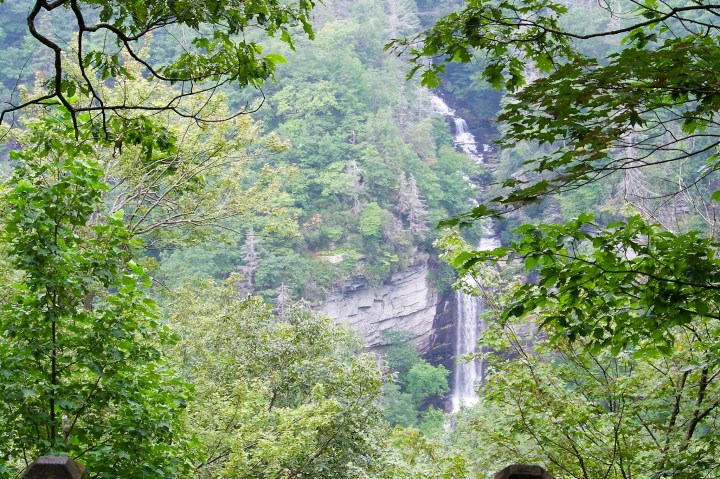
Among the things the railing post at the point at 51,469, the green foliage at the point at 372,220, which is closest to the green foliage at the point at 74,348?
the railing post at the point at 51,469

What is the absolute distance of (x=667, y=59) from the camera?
256 centimetres

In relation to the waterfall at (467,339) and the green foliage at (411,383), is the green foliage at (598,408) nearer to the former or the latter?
the green foliage at (411,383)

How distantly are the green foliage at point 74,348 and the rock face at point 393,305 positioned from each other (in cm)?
2685

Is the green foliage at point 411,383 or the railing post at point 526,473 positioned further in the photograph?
the green foliage at point 411,383

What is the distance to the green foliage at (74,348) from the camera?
11.0 feet

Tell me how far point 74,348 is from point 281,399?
7.04 m

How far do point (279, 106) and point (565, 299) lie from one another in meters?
33.9

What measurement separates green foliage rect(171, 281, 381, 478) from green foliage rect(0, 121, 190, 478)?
311 cm

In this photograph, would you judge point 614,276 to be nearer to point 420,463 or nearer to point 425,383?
point 420,463

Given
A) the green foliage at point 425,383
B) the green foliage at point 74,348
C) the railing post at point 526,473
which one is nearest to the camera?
the railing post at point 526,473

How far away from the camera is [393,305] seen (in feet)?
107

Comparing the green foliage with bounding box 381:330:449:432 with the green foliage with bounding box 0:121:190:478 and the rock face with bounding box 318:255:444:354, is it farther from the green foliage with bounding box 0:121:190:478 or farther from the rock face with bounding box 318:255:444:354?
the green foliage with bounding box 0:121:190:478

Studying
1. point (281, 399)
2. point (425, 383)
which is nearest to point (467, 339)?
point (425, 383)

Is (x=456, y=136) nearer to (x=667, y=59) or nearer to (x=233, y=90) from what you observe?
(x=233, y=90)
